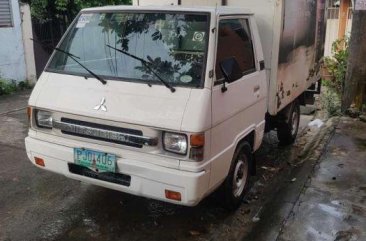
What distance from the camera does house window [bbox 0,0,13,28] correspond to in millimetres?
8992

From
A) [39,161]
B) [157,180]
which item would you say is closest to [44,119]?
[39,161]

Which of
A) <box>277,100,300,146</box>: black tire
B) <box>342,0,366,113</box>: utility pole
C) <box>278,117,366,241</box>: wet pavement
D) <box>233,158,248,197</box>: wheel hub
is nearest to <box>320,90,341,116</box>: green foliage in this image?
<box>342,0,366,113</box>: utility pole

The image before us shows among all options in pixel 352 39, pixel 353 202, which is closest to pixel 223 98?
pixel 353 202

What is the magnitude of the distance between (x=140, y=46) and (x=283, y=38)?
1891 millimetres

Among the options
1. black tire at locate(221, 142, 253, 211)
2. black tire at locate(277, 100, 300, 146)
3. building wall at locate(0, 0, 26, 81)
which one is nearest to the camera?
black tire at locate(221, 142, 253, 211)

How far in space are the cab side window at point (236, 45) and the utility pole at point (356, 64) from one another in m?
3.99

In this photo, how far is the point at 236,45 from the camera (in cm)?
402

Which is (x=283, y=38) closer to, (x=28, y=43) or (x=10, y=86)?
(x=10, y=86)

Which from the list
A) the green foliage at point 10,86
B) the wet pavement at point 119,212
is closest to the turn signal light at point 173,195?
the wet pavement at point 119,212

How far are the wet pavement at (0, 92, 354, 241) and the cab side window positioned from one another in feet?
4.53

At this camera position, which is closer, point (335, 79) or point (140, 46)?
point (140, 46)

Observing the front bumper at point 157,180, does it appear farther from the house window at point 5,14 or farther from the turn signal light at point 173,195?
the house window at point 5,14

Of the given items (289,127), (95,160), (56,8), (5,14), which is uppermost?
(56,8)

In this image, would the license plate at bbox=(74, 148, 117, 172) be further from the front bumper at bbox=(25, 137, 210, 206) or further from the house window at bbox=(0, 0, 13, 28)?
the house window at bbox=(0, 0, 13, 28)
